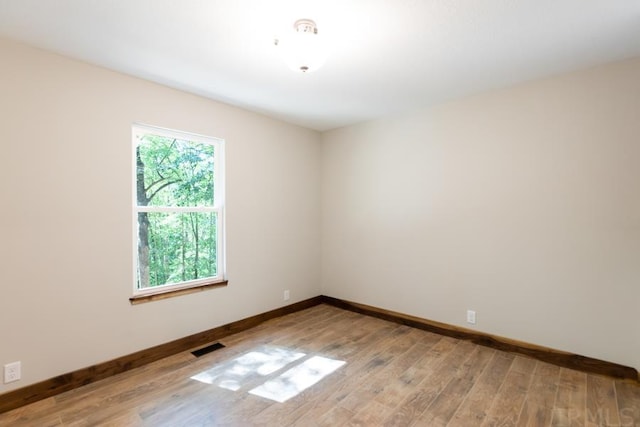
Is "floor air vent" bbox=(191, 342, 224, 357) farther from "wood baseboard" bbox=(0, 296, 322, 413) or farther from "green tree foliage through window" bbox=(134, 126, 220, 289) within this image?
"green tree foliage through window" bbox=(134, 126, 220, 289)

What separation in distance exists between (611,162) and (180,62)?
3438mm

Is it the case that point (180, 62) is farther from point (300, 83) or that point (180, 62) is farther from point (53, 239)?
point (53, 239)

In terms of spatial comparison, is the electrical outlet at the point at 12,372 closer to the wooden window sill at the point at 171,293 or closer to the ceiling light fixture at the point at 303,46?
the wooden window sill at the point at 171,293

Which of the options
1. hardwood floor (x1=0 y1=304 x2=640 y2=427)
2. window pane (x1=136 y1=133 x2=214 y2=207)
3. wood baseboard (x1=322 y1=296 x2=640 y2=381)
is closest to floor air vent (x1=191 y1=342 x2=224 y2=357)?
hardwood floor (x1=0 y1=304 x2=640 y2=427)

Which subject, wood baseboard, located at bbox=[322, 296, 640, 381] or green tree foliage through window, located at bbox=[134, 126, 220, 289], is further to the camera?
green tree foliage through window, located at bbox=[134, 126, 220, 289]

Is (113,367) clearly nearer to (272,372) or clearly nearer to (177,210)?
(272,372)

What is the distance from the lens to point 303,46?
1730 millimetres

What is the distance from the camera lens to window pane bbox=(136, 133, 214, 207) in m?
2.80

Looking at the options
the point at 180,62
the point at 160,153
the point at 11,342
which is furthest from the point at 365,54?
the point at 11,342

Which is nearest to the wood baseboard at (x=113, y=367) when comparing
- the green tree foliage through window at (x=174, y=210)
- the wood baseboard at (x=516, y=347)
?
the green tree foliage through window at (x=174, y=210)

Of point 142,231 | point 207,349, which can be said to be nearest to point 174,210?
point 142,231

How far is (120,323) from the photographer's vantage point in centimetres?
256

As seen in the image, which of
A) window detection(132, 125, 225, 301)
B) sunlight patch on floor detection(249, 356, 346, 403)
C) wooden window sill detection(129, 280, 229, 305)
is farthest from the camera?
window detection(132, 125, 225, 301)

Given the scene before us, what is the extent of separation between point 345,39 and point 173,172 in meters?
2.00
